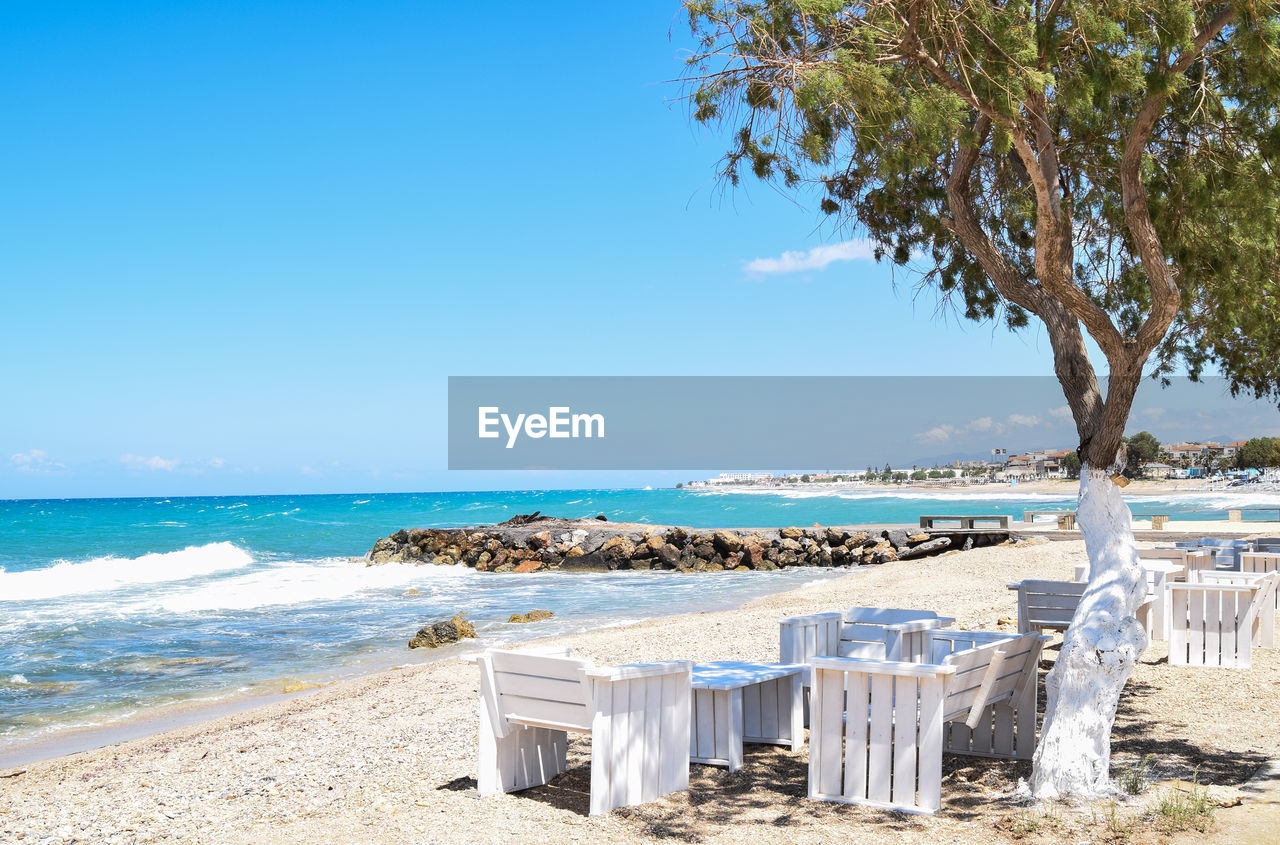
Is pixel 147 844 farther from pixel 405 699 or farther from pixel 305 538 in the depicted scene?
pixel 305 538

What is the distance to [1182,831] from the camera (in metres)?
3.99

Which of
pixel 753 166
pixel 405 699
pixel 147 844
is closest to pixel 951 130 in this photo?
pixel 753 166

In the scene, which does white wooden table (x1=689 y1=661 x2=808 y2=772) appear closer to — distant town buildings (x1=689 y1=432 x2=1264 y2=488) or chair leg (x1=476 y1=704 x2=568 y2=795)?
chair leg (x1=476 y1=704 x2=568 y2=795)

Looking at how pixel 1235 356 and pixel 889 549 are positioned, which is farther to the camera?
pixel 889 549

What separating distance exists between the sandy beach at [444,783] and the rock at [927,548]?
17.0 metres

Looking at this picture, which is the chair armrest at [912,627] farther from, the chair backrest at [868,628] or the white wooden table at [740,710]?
the white wooden table at [740,710]

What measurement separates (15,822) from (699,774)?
13.7 ft

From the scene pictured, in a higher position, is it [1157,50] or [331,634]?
[1157,50]

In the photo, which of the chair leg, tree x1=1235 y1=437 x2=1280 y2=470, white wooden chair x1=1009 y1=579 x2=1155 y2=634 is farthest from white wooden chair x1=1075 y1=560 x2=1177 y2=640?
tree x1=1235 y1=437 x2=1280 y2=470

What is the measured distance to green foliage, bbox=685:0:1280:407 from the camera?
4.96 m

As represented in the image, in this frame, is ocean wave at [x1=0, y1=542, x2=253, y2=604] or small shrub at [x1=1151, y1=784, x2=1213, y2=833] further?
ocean wave at [x1=0, y1=542, x2=253, y2=604]

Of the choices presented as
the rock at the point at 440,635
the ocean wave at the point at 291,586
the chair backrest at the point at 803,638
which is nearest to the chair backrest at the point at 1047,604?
the chair backrest at the point at 803,638

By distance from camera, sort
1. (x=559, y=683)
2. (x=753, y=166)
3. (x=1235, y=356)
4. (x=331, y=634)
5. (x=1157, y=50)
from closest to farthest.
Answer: (x=559, y=683)
(x=1157, y=50)
(x=753, y=166)
(x=1235, y=356)
(x=331, y=634)

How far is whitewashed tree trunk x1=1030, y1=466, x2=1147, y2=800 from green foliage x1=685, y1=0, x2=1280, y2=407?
1.75 metres
